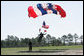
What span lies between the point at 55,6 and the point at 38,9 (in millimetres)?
2254

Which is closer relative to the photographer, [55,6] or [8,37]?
[55,6]

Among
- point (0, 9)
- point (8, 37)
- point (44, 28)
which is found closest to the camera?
point (0, 9)

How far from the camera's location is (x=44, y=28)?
34.2 metres

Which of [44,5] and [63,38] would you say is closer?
[44,5]

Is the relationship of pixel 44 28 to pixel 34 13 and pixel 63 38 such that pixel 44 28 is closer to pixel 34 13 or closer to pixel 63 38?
pixel 34 13

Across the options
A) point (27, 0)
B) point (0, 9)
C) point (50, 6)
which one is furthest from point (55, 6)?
point (0, 9)

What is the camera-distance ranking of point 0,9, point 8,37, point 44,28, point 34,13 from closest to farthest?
point 0,9 < point 34,13 < point 44,28 < point 8,37

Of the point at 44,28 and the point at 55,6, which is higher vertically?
the point at 55,6

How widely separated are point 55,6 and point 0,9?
8224mm

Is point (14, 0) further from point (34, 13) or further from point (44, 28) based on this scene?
point (44, 28)

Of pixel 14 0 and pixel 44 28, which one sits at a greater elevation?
pixel 14 0

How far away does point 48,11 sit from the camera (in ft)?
104

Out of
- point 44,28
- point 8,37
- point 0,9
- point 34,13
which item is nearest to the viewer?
point 0,9

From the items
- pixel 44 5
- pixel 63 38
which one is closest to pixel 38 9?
pixel 44 5
